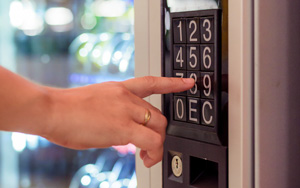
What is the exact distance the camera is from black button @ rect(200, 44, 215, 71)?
0.75 m

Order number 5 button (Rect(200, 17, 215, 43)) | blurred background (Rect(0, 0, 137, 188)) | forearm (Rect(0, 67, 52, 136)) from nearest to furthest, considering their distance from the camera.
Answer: forearm (Rect(0, 67, 52, 136)) → number 5 button (Rect(200, 17, 215, 43)) → blurred background (Rect(0, 0, 137, 188))

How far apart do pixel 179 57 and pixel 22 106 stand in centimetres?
32

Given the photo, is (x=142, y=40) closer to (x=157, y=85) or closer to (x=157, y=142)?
(x=157, y=85)

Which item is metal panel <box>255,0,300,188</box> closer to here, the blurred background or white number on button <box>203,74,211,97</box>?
white number on button <box>203,74,211,97</box>

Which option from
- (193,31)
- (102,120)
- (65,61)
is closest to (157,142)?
(102,120)

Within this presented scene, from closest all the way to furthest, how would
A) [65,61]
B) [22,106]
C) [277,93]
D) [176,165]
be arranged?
[22,106] → [277,93] → [176,165] → [65,61]

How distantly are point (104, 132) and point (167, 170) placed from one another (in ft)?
0.83

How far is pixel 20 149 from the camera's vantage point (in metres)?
2.63

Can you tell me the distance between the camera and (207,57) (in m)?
0.76

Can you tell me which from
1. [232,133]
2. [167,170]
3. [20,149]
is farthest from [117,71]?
[232,133]

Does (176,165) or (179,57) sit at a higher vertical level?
(179,57)

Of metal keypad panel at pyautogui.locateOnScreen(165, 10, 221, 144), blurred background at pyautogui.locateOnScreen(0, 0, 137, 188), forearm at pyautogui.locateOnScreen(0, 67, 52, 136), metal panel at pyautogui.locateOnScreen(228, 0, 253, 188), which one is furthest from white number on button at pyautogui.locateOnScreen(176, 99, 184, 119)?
blurred background at pyautogui.locateOnScreen(0, 0, 137, 188)

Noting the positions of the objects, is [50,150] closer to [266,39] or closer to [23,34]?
[23,34]

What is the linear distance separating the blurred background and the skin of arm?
1231 mm
